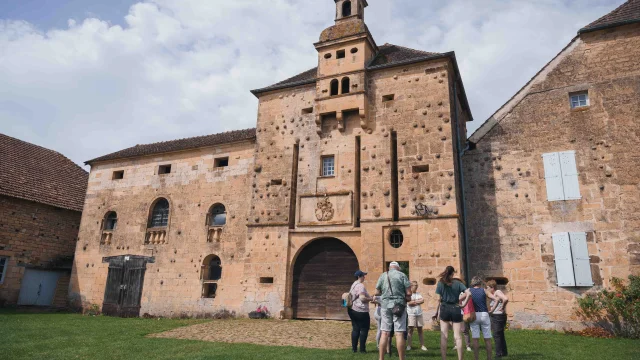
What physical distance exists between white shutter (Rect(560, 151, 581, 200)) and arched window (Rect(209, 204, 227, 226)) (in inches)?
537

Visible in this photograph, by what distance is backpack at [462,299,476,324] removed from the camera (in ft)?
26.4

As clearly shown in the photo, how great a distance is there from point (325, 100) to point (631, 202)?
36.8ft

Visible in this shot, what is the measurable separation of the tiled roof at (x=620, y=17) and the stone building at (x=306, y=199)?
5.06 meters

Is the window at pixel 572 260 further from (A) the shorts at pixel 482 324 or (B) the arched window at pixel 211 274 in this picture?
(B) the arched window at pixel 211 274

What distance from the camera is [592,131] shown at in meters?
15.0

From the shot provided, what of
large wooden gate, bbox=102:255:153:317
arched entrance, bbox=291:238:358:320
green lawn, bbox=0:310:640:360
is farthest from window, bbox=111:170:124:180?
arched entrance, bbox=291:238:358:320

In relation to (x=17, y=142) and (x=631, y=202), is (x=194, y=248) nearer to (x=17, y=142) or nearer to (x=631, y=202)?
(x=17, y=142)

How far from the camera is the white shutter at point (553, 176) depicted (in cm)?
1492

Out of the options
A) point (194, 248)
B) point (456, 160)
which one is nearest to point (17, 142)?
point (194, 248)

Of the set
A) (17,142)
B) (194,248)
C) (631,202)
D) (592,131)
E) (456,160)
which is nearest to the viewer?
(631,202)

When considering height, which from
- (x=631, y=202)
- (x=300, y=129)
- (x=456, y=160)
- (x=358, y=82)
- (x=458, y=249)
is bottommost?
(x=458, y=249)

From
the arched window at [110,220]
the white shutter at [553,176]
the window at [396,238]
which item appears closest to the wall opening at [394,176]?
the window at [396,238]

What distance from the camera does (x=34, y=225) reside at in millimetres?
22109

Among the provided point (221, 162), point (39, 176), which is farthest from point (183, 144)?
point (39, 176)
